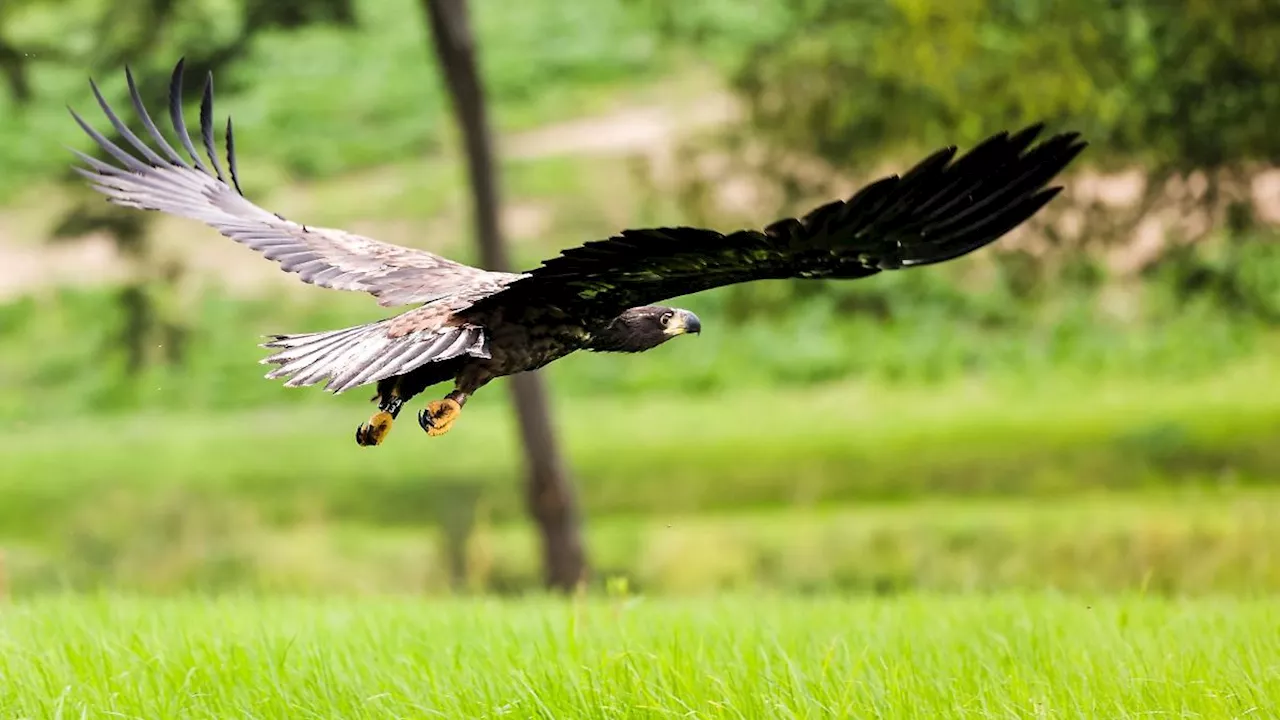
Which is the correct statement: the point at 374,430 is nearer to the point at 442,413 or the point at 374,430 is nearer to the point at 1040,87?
the point at 442,413

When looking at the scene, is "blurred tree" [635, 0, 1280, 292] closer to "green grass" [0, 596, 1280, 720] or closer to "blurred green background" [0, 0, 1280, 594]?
"blurred green background" [0, 0, 1280, 594]

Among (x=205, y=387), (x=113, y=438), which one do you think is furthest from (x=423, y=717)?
(x=205, y=387)

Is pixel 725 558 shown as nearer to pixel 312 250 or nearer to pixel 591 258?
pixel 312 250

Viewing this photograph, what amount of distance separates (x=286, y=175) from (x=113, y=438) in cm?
397

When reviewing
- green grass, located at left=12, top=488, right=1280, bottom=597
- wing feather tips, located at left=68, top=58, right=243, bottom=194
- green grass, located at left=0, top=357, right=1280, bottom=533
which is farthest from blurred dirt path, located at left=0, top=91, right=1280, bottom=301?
wing feather tips, located at left=68, top=58, right=243, bottom=194

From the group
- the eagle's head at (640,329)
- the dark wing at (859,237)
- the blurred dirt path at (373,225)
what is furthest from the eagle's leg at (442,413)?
the blurred dirt path at (373,225)

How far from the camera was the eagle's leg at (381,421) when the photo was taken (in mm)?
3887

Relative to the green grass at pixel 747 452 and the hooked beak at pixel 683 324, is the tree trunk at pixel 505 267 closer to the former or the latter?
→ the green grass at pixel 747 452

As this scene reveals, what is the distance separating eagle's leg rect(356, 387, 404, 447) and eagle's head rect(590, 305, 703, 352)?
0.54 meters

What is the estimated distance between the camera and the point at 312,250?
15.2 feet

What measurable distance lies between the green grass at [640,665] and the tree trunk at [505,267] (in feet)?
14.2

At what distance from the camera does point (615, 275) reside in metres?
3.73

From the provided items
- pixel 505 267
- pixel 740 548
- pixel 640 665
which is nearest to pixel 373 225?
pixel 740 548

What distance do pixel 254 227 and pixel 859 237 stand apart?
2107 mm
